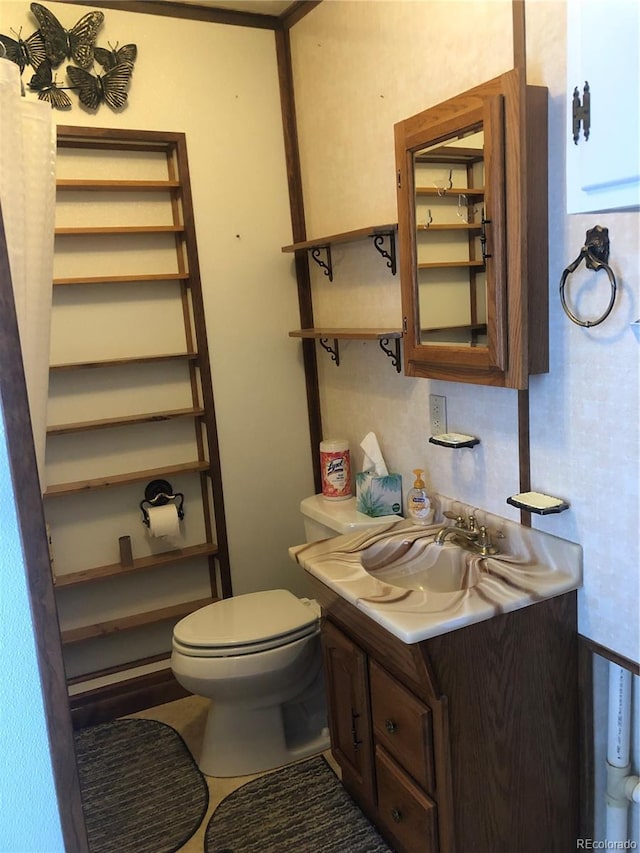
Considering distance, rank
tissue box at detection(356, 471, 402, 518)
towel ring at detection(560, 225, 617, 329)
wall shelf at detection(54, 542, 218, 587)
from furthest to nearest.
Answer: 1. wall shelf at detection(54, 542, 218, 587)
2. tissue box at detection(356, 471, 402, 518)
3. towel ring at detection(560, 225, 617, 329)

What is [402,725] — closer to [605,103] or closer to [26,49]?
[605,103]

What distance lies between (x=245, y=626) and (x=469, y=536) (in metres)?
0.82

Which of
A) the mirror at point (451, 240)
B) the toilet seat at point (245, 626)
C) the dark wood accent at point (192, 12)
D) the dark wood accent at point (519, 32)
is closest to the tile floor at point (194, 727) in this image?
the toilet seat at point (245, 626)

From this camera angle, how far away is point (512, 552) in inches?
68.5

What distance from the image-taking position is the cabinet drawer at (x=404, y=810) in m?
1.57

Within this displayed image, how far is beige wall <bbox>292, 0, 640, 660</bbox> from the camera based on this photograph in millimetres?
1428

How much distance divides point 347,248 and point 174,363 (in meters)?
0.80

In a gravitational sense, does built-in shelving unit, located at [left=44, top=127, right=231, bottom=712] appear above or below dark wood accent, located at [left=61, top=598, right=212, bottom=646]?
above

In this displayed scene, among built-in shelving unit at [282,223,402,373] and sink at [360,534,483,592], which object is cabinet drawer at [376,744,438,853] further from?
built-in shelving unit at [282,223,402,373]

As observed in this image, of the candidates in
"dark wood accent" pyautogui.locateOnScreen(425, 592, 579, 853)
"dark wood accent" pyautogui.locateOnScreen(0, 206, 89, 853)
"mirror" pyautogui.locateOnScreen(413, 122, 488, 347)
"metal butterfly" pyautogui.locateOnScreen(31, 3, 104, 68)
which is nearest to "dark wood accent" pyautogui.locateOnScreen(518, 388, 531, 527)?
"mirror" pyautogui.locateOnScreen(413, 122, 488, 347)

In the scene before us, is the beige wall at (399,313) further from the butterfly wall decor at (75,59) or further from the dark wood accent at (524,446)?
the butterfly wall decor at (75,59)

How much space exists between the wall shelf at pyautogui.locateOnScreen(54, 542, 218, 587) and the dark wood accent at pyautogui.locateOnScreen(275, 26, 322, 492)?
56cm

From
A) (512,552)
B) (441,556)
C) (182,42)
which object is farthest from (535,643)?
(182,42)

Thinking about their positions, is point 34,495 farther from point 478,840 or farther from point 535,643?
point 478,840
